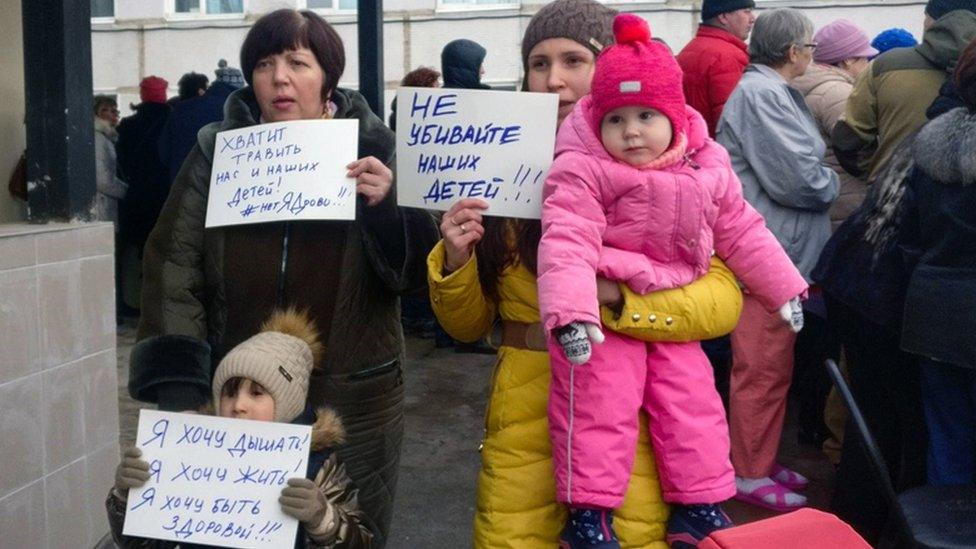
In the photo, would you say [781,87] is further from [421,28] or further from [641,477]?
[421,28]

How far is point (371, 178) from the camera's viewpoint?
314 centimetres

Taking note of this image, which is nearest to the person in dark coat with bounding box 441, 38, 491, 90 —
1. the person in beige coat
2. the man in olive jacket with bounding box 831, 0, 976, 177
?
the person in beige coat

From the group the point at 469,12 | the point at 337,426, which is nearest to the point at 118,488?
the point at 337,426

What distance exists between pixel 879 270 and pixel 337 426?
2.28 meters

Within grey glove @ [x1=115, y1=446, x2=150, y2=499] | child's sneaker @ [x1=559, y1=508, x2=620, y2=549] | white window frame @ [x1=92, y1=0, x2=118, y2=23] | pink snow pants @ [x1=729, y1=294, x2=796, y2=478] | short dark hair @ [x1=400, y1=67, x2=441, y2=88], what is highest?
white window frame @ [x1=92, y1=0, x2=118, y2=23]

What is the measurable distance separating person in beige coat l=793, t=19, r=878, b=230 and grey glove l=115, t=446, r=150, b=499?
12.5 feet

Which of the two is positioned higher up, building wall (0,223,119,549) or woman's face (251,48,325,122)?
woman's face (251,48,325,122)

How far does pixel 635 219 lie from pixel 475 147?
19.2 inches

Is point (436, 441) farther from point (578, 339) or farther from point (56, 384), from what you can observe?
point (578, 339)

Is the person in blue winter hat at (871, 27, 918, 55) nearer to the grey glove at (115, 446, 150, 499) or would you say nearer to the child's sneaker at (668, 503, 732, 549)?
the child's sneaker at (668, 503, 732, 549)

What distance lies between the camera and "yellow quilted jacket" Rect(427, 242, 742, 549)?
2633mm

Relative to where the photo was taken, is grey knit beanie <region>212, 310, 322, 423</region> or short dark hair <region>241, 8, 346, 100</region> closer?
grey knit beanie <region>212, 310, 322, 423</region>

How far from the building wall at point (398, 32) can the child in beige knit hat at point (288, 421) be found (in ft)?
47.3

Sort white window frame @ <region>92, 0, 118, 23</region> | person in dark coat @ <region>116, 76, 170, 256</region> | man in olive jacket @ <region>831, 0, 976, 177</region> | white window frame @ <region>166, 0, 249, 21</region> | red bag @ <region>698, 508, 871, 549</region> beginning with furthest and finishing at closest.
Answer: white window frame @ <region>92, 0, 118, 23</region> < white window frame @ <region>166, 0, 249, 21</region> < person in dark coat @ <region>116, 76, 170, 256</region> < man in olive jacket @ <region>831, 0, 976, 177</region> < red bag @ <region>698, 508, 871, 549</region>
